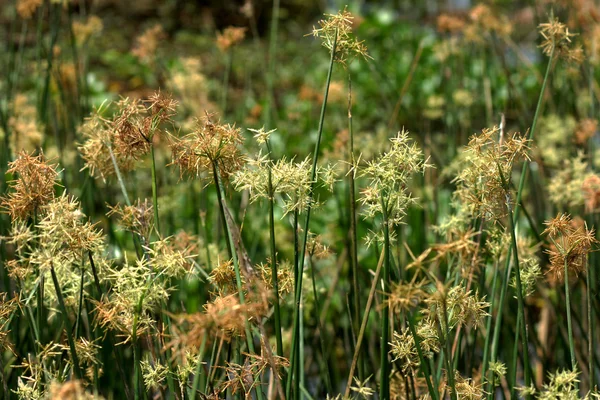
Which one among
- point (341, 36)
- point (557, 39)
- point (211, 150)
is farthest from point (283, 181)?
point (557, 39)

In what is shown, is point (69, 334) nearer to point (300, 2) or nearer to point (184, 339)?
point (184, 339)

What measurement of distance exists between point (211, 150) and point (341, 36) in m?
0.20

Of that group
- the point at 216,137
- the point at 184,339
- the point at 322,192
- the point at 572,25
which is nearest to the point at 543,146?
the point at 572,25

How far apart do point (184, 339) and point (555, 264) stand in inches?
17.8

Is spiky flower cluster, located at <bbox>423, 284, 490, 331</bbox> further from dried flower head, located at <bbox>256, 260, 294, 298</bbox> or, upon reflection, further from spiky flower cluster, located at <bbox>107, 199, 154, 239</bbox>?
spiky flower cluster, located at <bbox>107, 199, 154, 239</bbox>

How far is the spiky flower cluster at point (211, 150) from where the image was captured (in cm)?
76

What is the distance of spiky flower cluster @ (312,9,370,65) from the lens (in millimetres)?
808

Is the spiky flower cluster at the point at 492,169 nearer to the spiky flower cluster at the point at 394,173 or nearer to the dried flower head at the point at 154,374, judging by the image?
the spiky flower cluster at the point at 394,173

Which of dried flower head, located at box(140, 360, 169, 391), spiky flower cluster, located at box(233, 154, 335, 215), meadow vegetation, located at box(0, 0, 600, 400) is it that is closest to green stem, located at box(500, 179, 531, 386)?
meadow vegetation, located at box(0, 0, 600, 400)

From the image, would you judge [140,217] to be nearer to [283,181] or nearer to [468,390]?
[283,181]

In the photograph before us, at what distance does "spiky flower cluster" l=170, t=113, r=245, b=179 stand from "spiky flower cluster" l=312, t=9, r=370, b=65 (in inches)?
5.8

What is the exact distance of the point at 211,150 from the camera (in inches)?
29.8

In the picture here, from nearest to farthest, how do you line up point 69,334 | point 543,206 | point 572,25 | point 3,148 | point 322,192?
point 69,334 → point 3,148 → point 543,206 → point 572,25 → point 322,192

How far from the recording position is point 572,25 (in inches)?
78.7
